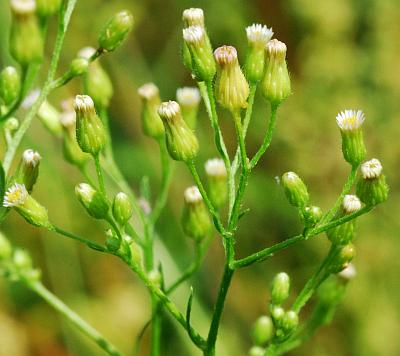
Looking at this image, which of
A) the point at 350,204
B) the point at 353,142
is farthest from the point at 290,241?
the point at 353,142

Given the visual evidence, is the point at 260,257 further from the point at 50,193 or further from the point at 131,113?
the point at 131,113

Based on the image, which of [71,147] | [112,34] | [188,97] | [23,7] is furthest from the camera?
[188,97]

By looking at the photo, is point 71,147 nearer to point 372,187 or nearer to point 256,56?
point 256,56

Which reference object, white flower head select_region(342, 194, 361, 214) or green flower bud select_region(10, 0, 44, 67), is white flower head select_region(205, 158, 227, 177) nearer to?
white flower head select_region(342, 194, 361, 214)

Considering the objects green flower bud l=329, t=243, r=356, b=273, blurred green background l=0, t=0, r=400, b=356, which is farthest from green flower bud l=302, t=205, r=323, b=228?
blurred green background l=0, t=0, r=400, b=356

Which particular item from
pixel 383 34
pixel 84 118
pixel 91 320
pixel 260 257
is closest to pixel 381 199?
pixel 260 257

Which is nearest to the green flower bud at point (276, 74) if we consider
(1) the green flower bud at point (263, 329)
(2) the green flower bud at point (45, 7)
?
(2) the green flower bud at point (45, 7)
